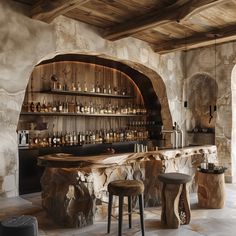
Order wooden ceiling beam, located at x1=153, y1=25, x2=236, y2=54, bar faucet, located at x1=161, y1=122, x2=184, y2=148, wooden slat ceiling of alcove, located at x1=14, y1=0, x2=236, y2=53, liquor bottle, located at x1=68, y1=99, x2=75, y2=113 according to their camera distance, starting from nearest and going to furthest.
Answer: wooden slat ceiling of alcove, located at x1=14, y1=0, x2=236, y2=53 < bar faucet, located at x1=161, y1=122, x2=184, y2=148 < wooden ceiling beam, located at x1=153, y1=25, x2=236, y2=54 < liquor bottle, located at x1=68, y1=99, x2=75, y2=113

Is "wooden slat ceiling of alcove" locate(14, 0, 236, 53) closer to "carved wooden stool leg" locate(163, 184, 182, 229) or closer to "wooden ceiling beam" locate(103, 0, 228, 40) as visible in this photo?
"wooden ceiling beam" locate(103, 0, 228, 40)

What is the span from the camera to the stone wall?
158 inches

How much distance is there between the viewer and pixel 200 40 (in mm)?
5488

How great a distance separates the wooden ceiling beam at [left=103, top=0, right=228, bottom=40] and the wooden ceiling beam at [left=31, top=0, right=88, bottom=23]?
→ 1183 mm

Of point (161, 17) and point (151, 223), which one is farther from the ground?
point (161, 17)

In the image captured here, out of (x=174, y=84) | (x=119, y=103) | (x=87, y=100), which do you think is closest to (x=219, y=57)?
(x=174, y=84)

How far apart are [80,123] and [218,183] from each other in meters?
3.12

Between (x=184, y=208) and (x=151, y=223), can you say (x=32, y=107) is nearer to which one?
(x=151, y=223)

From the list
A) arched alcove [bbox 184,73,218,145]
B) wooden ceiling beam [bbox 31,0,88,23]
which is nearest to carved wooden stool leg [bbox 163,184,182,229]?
wooden ceiling beam [bbox 31,0,88,23]

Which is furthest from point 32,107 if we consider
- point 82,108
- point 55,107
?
point 82,108

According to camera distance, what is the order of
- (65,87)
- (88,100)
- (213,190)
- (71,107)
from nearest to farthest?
(213,190), (65,87), (71,107), (88,100)

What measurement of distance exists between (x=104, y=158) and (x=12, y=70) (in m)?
1.96

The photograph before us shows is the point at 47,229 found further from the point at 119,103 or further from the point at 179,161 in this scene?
the point at 119,103

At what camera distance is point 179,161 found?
4543 mm
